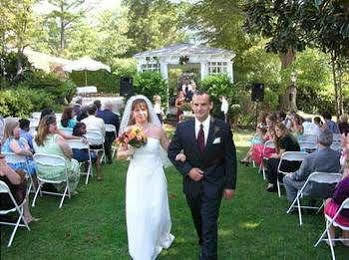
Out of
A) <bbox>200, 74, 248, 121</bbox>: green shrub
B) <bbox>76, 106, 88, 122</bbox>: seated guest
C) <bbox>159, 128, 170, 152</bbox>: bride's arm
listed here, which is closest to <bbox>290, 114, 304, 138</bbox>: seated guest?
<bbox>76, 106, 88, 122</bbox>: seated guest

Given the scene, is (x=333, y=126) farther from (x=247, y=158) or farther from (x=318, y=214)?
(x=318, y=214)

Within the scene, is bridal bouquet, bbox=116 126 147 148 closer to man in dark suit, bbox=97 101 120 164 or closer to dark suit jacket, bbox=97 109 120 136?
man in dark suit, bbox=97 101 120 164

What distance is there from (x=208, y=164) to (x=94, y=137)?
596 cm

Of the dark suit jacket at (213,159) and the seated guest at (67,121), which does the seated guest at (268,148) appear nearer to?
the seated guest at (67,121)

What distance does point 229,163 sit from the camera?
16.5 feet

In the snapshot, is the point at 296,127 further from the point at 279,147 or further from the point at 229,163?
the point at 229,163

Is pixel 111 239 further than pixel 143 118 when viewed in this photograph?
Yes

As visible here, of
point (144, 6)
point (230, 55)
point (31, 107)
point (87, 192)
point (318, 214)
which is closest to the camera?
A: point (318, 214)

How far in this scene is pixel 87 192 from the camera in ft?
29.5

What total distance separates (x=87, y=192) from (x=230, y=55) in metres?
15.9

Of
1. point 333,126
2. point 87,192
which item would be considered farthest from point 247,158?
point 87,192

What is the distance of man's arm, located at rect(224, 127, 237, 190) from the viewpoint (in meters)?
5.03

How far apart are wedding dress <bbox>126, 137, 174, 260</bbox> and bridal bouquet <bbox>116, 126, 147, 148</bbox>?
0.13 meters

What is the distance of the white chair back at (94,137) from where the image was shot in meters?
10.6
